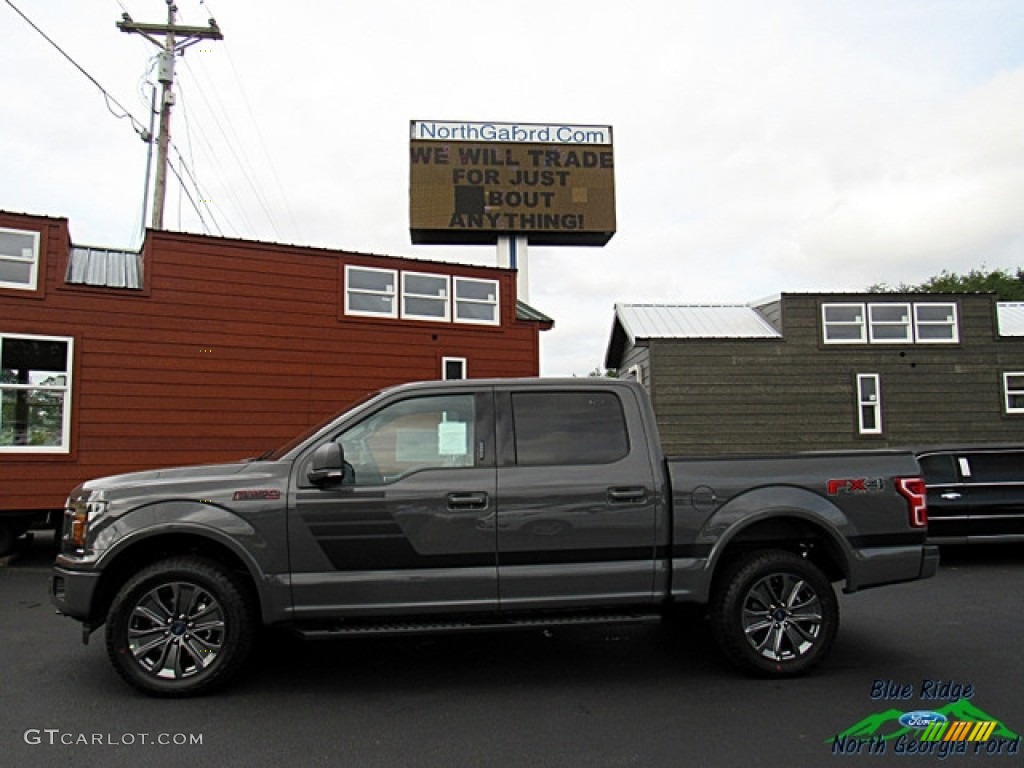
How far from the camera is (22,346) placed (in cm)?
973

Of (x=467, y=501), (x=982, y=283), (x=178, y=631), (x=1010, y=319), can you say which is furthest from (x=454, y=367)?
(x=982, y=283)

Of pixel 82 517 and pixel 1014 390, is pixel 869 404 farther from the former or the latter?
pixel 82 517

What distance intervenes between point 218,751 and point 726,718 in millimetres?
2715

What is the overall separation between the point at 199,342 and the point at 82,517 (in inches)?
267

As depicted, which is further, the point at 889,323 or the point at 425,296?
the point at 889,323

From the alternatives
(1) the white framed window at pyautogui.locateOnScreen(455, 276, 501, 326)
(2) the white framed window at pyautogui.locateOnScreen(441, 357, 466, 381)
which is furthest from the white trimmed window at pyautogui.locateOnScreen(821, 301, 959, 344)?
(2) the white framed window at pyautogui.locateOnScreen(441, 357, 466, 381)

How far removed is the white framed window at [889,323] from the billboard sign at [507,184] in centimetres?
707

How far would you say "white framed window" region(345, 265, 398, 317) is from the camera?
12.0 m

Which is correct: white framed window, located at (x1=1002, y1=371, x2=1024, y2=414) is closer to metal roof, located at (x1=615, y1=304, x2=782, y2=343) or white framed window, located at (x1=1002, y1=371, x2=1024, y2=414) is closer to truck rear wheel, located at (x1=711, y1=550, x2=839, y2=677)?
metal roof, located at (x1=615, y1=304, x2=782, y2=343)

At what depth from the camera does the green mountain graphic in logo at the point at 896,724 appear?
3924 mm

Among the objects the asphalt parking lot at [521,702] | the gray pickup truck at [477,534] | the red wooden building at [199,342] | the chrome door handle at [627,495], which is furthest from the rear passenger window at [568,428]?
the red wooden building at [199,342]

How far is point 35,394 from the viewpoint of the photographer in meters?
9.80

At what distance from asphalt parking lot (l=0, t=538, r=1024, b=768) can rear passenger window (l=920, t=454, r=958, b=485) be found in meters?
2.73

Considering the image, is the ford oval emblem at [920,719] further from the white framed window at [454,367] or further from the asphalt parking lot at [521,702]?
the white framed window at [454,367]
